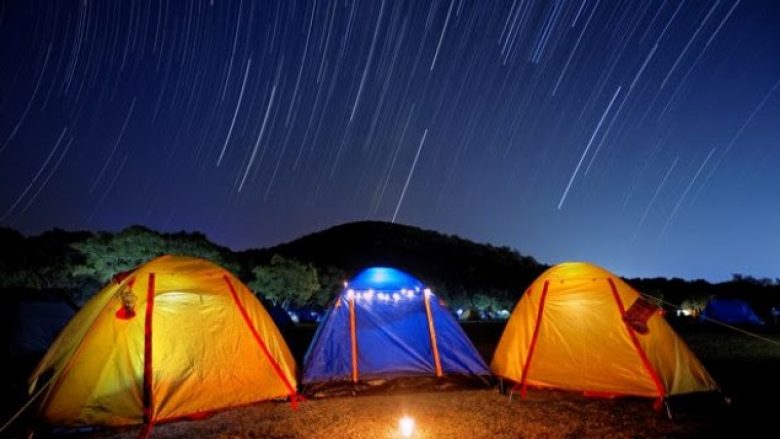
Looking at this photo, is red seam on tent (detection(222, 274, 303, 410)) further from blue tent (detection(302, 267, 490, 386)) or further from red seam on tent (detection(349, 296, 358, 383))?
red seam on tent (detection(349, 296, 358, 383))

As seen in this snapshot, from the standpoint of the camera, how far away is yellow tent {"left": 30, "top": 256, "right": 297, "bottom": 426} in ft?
20.2

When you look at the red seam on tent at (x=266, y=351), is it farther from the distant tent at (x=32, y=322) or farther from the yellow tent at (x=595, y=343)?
the distant tent at (x=32, y=322)

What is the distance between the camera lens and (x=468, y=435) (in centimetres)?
577

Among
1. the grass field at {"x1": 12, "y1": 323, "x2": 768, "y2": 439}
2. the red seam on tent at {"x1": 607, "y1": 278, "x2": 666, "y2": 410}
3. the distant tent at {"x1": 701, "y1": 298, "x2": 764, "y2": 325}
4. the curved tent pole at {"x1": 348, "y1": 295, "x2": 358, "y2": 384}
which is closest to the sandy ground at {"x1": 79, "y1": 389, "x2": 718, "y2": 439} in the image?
the grass field at {"x1": 12, "y1": 323, "x2": 768, "y2": 439}

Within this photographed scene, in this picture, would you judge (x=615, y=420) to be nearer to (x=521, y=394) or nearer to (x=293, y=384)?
(x=521, y=394)

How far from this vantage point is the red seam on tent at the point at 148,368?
618 cm

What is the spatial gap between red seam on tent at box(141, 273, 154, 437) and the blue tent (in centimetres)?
258

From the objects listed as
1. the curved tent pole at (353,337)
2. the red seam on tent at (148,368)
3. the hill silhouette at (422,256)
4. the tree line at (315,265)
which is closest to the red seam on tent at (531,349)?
the curved tent pole at (353,337)

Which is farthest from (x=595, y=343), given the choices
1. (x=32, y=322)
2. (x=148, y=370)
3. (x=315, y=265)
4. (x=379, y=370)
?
(x=315, y=265)

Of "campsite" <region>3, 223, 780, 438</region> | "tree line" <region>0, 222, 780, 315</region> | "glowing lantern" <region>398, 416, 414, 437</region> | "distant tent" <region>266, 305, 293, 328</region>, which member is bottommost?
"glowing lantern" <region>398, 416, 414, 437</region>

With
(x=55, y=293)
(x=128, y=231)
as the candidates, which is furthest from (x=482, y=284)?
(x=55, y=293)

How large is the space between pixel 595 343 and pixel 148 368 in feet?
21.9

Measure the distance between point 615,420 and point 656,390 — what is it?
0.97m

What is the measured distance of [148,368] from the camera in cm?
638
